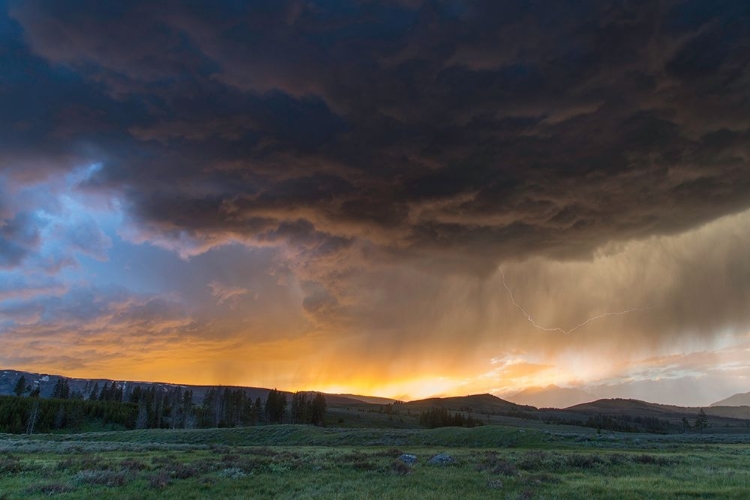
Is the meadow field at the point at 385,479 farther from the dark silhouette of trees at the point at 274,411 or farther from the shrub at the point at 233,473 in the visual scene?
the dark silhouette of trees at the point at 274,411

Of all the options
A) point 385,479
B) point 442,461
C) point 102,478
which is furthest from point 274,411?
point 385,479

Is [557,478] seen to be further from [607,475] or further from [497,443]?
[497,443]

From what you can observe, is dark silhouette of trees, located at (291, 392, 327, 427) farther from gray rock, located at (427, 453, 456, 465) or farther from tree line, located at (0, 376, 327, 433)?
gray rock, located at (427, 453, 456, 465)

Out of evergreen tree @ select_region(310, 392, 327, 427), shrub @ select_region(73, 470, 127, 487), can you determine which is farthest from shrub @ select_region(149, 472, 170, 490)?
evergreen tree @ select_region(310, 392, 327, 427)

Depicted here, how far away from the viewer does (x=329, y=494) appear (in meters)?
20.8

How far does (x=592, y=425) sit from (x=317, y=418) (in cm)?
12932

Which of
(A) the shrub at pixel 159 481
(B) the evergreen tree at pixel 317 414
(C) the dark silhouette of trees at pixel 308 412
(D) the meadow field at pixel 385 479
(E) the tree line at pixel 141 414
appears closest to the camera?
(D) the meadow field at pixel 385 479

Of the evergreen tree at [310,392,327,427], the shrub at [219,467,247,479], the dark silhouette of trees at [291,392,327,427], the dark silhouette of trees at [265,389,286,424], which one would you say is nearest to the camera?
the shrub at [219,467,247,479]

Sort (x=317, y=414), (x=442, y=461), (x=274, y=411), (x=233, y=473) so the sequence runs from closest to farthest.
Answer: (x=233, y=473)
(x=442, y=461)
(x=317, y=414)
(x=274, y=411)

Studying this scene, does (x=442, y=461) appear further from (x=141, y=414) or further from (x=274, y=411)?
(x=274, y=411)

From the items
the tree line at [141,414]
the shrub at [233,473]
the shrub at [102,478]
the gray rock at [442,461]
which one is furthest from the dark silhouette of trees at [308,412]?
the shrub at [102,478]

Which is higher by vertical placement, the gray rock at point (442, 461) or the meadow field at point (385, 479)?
the meadow field at point (385, 479)

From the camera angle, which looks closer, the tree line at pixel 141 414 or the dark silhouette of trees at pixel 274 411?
the tree line at pixel 141 414

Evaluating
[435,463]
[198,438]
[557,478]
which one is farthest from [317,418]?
[557,478]
